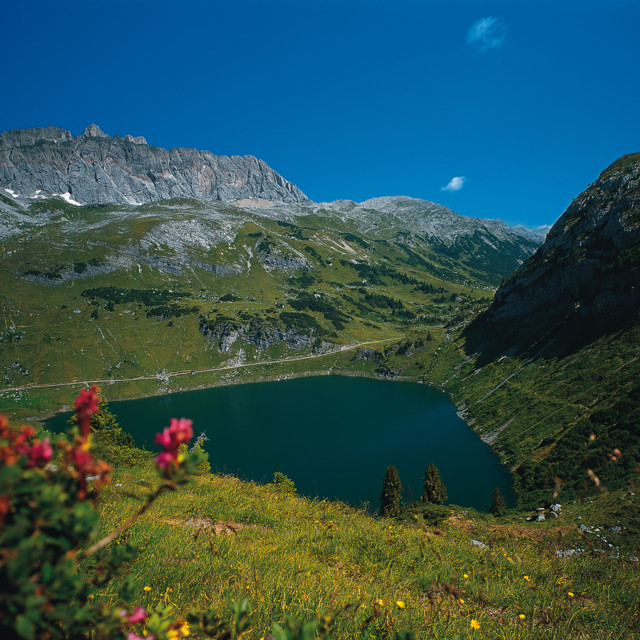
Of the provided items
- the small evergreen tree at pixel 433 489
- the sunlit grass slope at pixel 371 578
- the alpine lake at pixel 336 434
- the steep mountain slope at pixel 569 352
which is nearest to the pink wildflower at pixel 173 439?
the sunlit grass slope at pixel 371 578

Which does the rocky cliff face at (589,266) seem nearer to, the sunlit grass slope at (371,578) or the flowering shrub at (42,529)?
the sunlit grass slope at (371,578)

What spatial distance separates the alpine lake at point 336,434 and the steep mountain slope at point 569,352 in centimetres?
885

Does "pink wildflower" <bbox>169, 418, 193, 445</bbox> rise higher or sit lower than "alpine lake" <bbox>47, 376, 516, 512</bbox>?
lower

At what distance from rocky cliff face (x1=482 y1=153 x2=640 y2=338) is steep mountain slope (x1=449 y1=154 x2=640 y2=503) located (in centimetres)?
35

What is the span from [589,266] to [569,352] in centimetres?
3722

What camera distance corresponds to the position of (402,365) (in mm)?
170750

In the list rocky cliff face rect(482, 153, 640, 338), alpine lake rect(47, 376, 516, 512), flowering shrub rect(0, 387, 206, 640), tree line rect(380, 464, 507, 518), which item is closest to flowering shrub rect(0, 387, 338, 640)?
flowering shrub rect(0, 387, 206, 640)

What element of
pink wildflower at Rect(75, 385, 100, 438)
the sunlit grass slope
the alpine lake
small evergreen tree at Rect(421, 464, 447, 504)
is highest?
the alpine lake

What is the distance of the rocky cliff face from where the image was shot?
308ft

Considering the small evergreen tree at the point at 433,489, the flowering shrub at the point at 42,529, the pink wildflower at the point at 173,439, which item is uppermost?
the pink wildflower at the point at 173,439

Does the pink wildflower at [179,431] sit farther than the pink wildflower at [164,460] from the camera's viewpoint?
Yes

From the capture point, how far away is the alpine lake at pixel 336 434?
72750 millimetres

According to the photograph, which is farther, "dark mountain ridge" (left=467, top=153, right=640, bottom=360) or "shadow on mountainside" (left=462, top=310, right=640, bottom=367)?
"dark mountain ridge" (left=467, top=153, right=640, bottom=360)

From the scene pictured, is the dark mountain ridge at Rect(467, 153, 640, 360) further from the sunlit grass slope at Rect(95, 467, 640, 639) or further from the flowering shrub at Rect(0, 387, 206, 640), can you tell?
the flowering shrub at Rect(0, 387, 206, 640)
